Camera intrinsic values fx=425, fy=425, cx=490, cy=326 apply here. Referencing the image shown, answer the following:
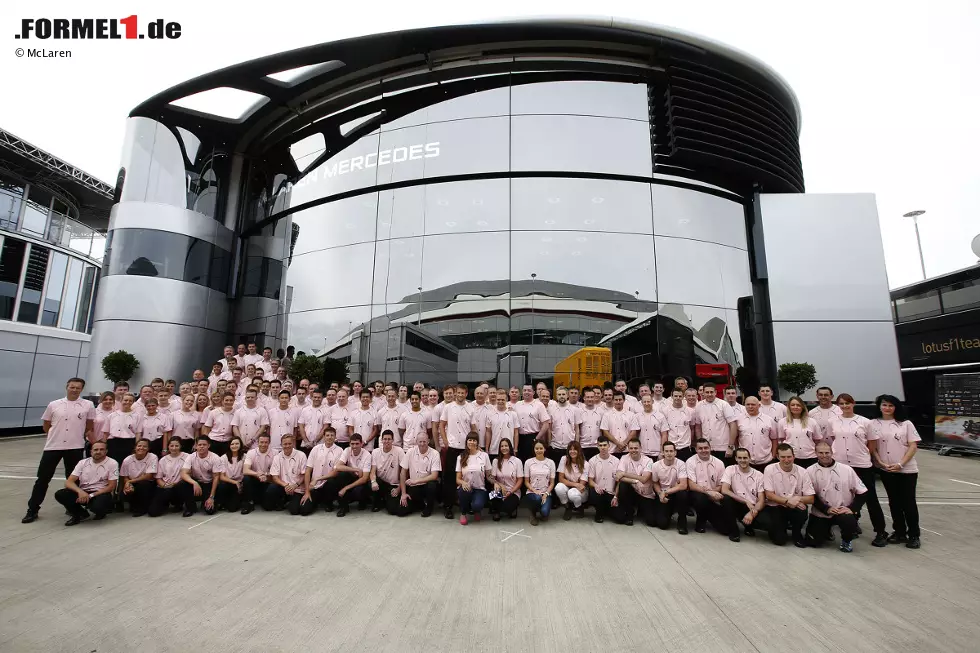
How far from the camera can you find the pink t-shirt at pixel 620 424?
6969mm

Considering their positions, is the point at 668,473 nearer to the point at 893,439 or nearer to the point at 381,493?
the point at 893,439

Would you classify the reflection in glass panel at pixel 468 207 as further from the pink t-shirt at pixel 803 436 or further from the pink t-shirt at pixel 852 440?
the pink t-shirt at pixel 852 440

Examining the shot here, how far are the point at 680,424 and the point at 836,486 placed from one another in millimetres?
2108

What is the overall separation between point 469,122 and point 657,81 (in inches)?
248

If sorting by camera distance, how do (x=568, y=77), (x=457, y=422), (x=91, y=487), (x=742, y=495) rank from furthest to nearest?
(x=568, y=77)
(x=457, y=422)
(x=91, y=487)
(x=742, y=495)

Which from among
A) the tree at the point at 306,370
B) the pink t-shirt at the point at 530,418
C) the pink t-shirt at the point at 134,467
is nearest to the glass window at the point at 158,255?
the tree at the point at 306,370

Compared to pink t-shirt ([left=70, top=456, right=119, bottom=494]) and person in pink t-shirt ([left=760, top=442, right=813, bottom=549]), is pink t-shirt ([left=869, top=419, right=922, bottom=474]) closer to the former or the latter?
person in pink t-shirt ([left=760, top=442, right=813, bottom=549])

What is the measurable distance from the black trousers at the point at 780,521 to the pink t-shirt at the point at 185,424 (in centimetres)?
894

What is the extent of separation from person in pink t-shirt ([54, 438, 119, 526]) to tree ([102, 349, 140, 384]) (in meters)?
9.30

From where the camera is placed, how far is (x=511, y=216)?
43.9 feet

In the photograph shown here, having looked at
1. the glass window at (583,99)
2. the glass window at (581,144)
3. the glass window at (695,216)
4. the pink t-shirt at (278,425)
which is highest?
the glass window at (583,99)

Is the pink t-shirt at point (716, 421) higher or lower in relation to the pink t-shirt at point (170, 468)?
higher

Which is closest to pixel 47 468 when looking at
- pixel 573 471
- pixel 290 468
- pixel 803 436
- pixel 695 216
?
pixel 290 468

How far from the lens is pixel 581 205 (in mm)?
13375
